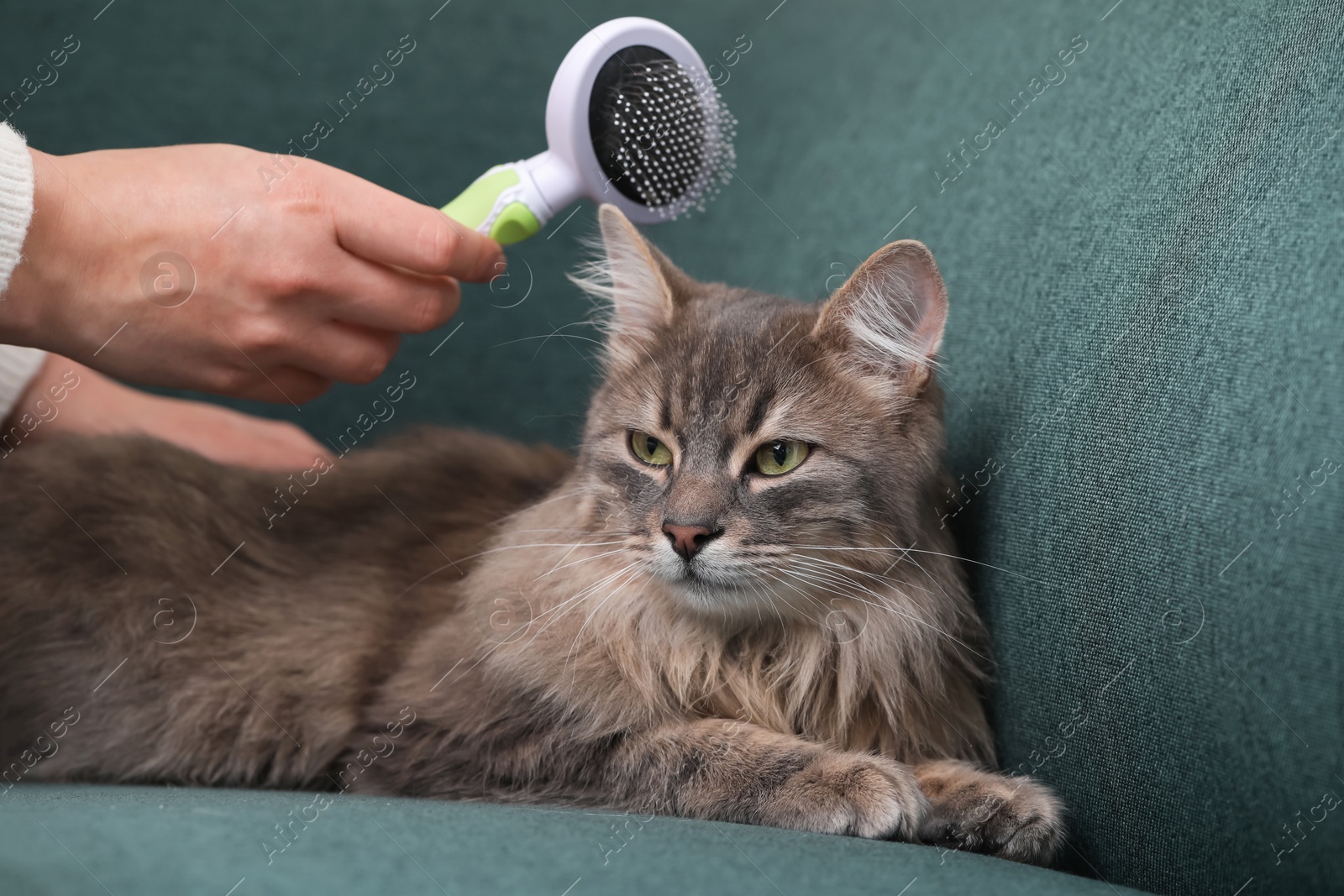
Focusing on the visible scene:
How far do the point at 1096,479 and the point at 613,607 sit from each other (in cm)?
65

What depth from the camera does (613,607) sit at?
139 cm

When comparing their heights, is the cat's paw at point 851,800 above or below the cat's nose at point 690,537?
below

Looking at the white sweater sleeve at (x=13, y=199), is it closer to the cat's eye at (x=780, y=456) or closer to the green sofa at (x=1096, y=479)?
the green sofa at (x=1096, y=479)

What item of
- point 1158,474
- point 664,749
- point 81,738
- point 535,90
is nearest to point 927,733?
point 664,749

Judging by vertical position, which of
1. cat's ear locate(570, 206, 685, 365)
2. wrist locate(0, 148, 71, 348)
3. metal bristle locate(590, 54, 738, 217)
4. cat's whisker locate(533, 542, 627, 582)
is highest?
wrist locate(0, 148, 71, 348)

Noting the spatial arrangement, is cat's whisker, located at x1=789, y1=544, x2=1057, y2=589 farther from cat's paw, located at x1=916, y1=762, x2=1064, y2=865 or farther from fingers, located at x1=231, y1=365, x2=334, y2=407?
fingers, located at x1=231, y1=365, x2=334, y2=407

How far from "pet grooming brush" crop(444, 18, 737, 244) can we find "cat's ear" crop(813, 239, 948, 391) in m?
0.32

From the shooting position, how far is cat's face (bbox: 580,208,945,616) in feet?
3.99

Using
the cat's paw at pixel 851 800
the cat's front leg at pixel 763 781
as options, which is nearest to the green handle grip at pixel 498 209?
the cat's front leg at pixel 763 781

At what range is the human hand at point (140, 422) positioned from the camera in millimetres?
1794

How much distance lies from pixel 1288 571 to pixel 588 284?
1.05 meters

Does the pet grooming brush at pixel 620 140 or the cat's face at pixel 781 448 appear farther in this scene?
the pet grooming brush at pixel 620 140

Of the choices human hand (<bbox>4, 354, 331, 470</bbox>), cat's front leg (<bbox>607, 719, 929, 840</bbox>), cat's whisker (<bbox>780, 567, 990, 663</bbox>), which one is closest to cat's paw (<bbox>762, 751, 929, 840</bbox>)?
cat's front leg (<bbox>607, 719, 929, 840</bbox>)

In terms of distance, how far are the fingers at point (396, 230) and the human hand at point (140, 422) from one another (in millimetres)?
622
